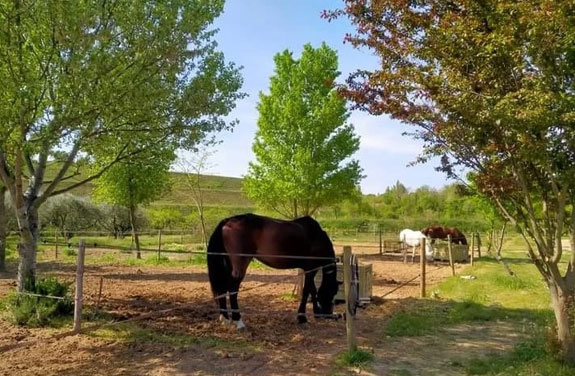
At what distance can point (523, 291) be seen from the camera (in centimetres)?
1077

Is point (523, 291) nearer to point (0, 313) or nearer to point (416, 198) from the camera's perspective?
point (0, 313)

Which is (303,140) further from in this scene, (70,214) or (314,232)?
(70,214)

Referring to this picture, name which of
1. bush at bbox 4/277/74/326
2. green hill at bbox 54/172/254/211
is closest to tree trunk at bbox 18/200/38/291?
bush at bbox 4/277/74/326

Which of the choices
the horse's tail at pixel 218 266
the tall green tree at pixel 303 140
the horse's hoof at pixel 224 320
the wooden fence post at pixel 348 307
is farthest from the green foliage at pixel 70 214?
the wooden fence post at pixel 348 307

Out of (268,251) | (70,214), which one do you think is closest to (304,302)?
(268,251)

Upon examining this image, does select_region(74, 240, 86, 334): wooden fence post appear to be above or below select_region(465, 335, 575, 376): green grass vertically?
above

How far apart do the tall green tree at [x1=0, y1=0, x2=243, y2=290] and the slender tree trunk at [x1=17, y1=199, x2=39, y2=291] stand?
16 millimetres

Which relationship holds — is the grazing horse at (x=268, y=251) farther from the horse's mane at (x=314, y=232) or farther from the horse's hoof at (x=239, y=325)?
the horse's hoof at (x=239, y=325)

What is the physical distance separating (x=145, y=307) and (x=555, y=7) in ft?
23.9

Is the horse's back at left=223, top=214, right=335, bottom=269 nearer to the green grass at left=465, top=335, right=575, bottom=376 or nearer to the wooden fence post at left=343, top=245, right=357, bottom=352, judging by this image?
the wooden fence post at left=343, top=245, right=357, bottom=352

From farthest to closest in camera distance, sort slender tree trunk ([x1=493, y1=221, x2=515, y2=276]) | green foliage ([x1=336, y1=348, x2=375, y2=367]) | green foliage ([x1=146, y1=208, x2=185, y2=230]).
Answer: green foliage ([x1=146, y1=208, x2=185, y2=230])
slender tree trunk ([x1=493, y1=221, x2=515, y2=276])
green foliage ([x1=336, y1=348, x2=375, y2=367])

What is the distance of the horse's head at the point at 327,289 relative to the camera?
7863 millimetres

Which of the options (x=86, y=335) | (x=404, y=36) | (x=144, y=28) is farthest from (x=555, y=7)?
(x=86, y=335)

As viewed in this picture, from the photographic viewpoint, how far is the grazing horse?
774 cm
